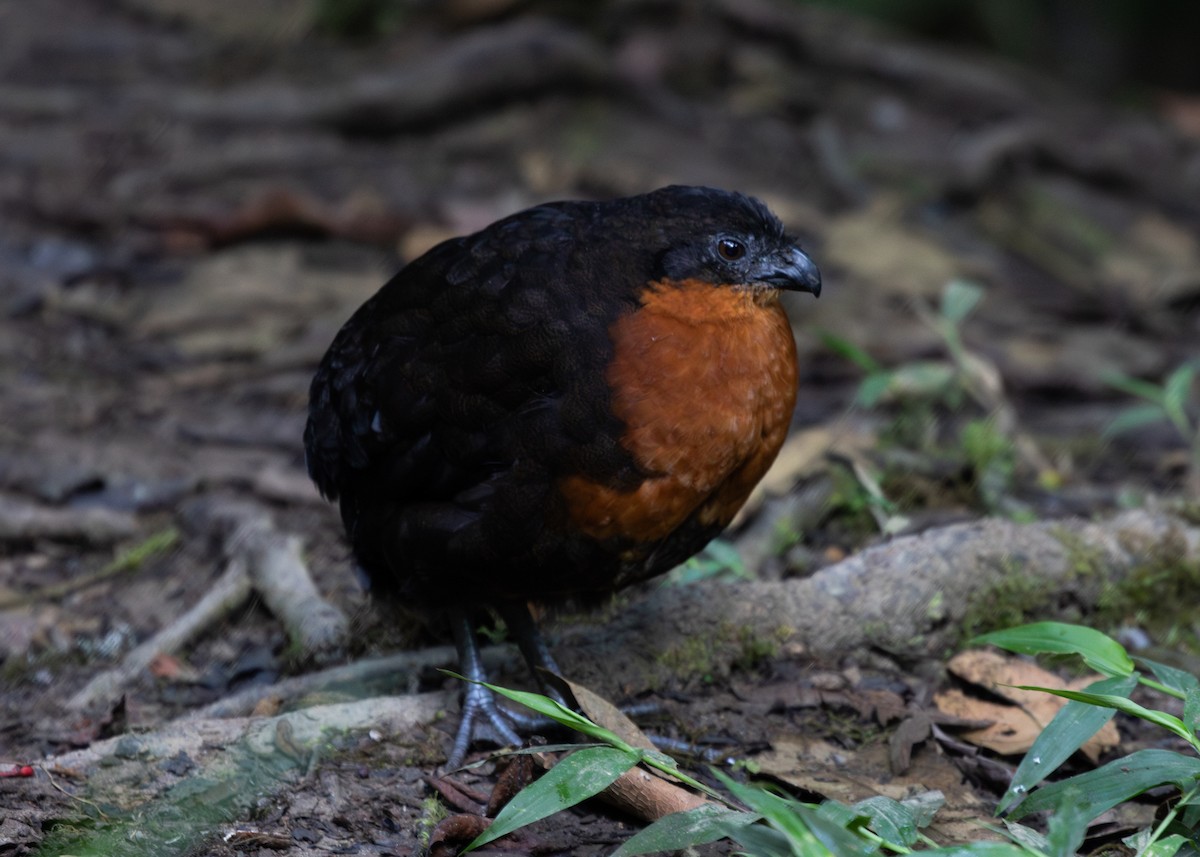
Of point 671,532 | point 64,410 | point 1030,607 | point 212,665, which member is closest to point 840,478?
point 1030,607

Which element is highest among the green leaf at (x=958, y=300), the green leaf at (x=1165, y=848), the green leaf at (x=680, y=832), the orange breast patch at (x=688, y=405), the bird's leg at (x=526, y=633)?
the orange breast patch at (x=688, y=405)

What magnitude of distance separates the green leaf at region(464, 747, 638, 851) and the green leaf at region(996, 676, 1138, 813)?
824mm

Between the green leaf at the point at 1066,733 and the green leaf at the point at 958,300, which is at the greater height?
the green leaf at the point at 958,300

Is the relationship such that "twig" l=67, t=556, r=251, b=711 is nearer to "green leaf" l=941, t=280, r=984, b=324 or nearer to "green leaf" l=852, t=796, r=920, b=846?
"green leaf" l=852, t=796, r=920, b=846

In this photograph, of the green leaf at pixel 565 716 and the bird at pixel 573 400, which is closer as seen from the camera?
the green leaf at pixel 565 716

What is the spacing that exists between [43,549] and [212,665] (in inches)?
41.6

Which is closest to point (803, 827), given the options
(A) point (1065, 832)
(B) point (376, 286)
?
(A) point (1065, 832)

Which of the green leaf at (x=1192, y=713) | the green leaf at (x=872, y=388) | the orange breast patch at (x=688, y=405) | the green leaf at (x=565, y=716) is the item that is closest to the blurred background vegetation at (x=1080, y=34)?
the green leaf at (x=872, y=388)

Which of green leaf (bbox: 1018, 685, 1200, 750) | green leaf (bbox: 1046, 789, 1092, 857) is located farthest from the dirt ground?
green leaf (bbox: 1046, 789, 1092, 857)

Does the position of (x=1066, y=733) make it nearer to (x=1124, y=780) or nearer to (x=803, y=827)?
(x=1124, y=780)

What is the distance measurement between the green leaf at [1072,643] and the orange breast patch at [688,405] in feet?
2.41

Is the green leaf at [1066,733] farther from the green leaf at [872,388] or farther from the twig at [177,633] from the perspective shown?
the twig at [177,633]

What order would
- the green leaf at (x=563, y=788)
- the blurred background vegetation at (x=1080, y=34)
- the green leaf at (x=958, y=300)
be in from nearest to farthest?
the green leaf at (x=563, y=788)
the green leaf at (x=958, y=300)
the blurred background vegetation at (x=1080, y=34)

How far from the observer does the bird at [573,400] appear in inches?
132
